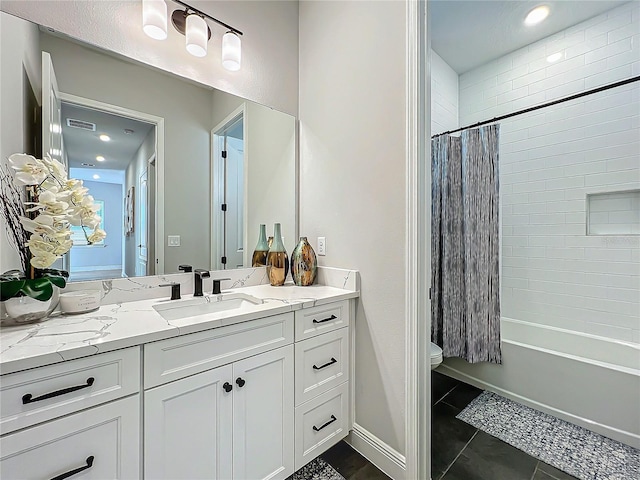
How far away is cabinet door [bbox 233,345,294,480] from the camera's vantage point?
1.14 meters

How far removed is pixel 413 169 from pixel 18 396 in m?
1.52

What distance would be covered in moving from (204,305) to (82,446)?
0.67 meters

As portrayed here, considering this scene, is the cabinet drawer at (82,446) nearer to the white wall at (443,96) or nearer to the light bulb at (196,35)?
the light bulb at (196,35)

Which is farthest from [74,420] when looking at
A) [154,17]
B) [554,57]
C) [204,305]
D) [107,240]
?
[554,57]

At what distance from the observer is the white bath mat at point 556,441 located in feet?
4.69

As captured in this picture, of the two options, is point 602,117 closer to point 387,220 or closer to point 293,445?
point 387,220

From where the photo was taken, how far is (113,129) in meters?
1.37

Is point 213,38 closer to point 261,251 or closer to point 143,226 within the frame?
point 143,226

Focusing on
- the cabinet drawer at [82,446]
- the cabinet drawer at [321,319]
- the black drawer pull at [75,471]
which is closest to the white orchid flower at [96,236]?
the cabinet drawer at [82,446]

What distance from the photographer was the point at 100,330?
93 centimetres

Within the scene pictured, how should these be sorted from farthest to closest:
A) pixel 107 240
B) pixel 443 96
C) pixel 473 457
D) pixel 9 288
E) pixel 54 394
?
pixel 443 96 → pixel 473 457 → pixel 107 240 → pixel 9 288 → pixel 54 394

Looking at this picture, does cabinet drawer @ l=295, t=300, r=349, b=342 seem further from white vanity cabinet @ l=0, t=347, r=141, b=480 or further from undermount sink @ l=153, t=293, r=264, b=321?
white vanity cabinet @ l=0, t=347, r=141, b=480

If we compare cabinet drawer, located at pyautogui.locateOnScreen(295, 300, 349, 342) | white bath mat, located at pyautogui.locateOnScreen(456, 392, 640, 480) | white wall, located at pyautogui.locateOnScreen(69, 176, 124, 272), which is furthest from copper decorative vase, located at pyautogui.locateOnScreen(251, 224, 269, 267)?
white bath mat, located at pyautogui.locateOnScreen(456, 392, 640, 480)

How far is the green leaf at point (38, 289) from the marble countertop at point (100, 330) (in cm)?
10
